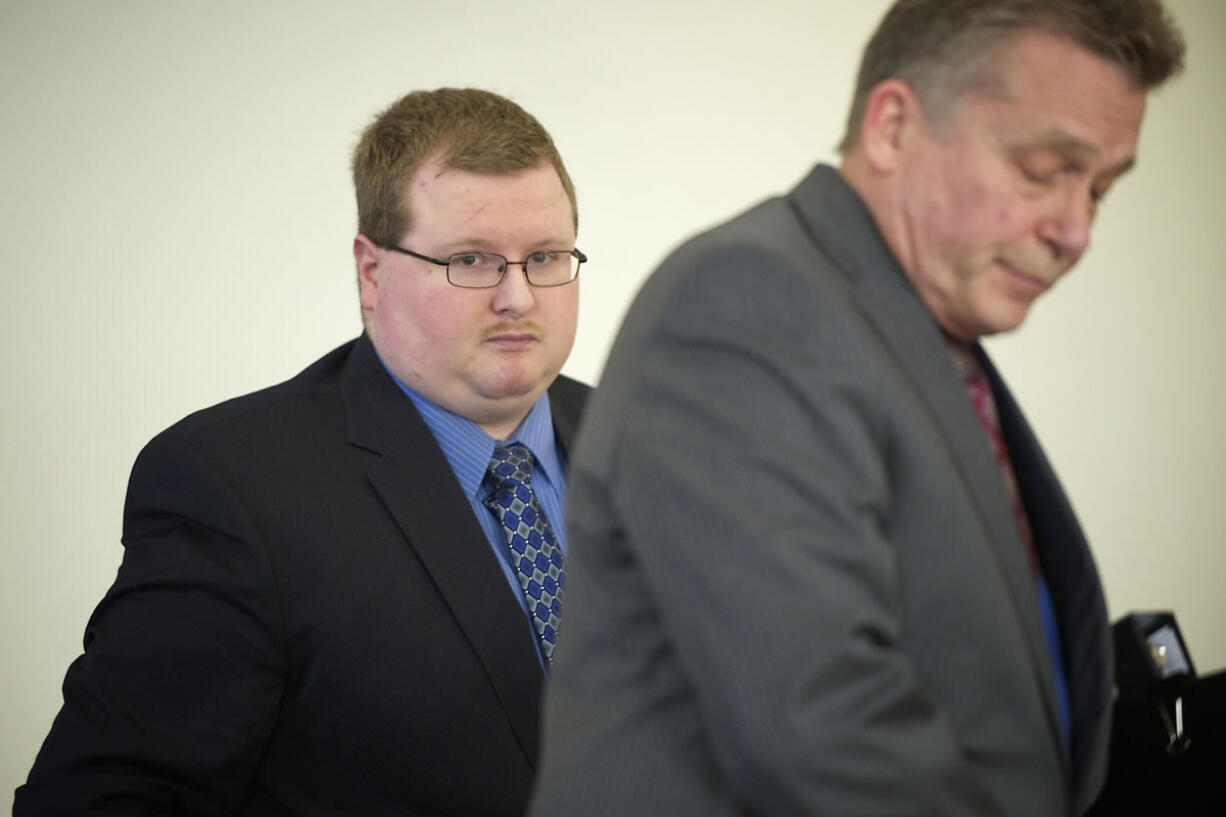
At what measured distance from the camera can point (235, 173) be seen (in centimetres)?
317

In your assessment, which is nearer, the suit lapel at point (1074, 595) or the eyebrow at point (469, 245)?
the suit lapel at point (1074, 595)

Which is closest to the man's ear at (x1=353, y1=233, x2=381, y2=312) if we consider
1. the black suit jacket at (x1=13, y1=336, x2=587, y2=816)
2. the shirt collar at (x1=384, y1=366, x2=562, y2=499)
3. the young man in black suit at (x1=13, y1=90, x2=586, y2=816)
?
the young man in black suit at (x1=13, y1=90, x2=586, y2=816)

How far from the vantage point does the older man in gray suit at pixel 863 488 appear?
88 centimetres

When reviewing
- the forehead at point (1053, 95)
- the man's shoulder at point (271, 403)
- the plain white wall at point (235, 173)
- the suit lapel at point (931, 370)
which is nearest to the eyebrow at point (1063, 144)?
the forehead at point (1053, 95)

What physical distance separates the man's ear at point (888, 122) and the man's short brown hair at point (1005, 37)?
1cm

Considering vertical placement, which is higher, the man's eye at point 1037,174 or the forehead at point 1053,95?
the forehead at point 1053,95

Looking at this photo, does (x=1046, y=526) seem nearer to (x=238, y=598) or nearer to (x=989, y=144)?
(x=989, y=144)

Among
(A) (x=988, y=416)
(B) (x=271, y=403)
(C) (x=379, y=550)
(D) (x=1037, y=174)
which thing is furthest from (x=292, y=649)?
(D) (x=1037, y=174)

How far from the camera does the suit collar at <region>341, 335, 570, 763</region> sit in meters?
1.69

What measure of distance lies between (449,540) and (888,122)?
2.92 feet

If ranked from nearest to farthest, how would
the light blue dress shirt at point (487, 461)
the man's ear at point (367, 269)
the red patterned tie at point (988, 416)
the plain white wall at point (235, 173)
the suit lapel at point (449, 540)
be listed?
the red patterned tie at point (988, 416), the suit lapel at point (449, 540), the light blue dress shirt at point (487, 461), the man's ear at point (367, 269), the plain white wall at point (235, 173)

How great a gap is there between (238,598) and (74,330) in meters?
1.73

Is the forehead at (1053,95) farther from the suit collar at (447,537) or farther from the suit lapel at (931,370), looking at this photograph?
the suit collar at (447,537)

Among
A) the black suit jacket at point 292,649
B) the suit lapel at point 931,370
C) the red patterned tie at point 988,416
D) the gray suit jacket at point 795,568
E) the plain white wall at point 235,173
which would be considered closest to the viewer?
the gray suit jacket at point 795,568
